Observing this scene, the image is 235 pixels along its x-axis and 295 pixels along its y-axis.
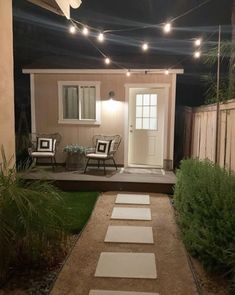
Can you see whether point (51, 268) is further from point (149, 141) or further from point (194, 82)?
point (194, 82)

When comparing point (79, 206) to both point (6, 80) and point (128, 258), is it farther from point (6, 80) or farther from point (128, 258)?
point (6, 80)

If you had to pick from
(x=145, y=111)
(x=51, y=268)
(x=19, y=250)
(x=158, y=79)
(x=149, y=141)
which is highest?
(x=158, y=79)

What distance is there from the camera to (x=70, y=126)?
783 cm

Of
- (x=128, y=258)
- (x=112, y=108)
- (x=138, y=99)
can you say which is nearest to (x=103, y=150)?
(x=112, y=108)

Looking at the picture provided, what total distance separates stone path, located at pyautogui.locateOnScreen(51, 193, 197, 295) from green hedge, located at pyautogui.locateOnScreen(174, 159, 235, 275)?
0.91ft

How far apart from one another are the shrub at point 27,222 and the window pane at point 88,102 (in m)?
4.65

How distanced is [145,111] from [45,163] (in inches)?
111

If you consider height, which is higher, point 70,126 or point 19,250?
point 70,126

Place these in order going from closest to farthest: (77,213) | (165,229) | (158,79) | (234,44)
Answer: (165,229), (77,213), (234,44), (158,79)

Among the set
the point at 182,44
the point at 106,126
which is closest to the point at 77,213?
the point at 106,126

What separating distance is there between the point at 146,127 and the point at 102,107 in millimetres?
1203

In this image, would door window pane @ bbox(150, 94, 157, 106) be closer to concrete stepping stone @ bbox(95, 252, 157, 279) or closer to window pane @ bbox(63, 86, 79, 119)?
window pane @ bbox(63, 86, 79, 119)

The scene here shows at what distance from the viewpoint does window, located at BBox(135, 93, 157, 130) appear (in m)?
7.75

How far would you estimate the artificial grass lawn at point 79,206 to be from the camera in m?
4.28
